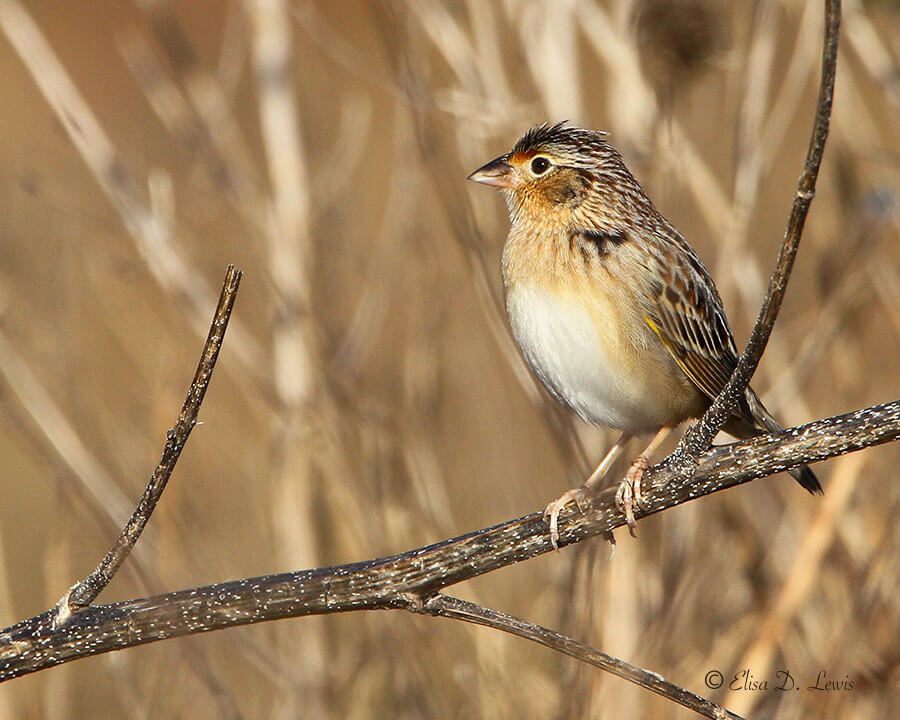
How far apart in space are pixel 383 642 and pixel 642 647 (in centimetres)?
107

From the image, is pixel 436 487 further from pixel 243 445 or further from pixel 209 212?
pixel 209 212

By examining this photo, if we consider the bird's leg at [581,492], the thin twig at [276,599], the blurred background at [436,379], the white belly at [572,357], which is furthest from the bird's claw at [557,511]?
the white belly at [572,357]

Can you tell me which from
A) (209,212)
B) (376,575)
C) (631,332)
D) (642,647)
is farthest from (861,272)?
(209,212)

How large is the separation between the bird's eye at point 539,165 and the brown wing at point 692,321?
51cm

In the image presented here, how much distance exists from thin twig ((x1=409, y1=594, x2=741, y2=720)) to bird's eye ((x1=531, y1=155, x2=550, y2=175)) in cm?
212

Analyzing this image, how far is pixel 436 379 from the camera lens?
459 centimetres

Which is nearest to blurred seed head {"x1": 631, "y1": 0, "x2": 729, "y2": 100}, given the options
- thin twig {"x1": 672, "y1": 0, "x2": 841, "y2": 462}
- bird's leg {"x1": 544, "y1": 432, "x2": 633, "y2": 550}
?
bird's leg {"x1": 544, "y1": 432, "x2": 633, "y2": 550}

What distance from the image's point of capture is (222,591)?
2.22 metres

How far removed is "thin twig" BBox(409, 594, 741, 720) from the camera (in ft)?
6.63

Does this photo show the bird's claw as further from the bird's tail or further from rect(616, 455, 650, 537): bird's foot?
the bird's tail

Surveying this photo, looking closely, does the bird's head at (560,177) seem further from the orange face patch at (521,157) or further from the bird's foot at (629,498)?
the bird's foot at (629,498)

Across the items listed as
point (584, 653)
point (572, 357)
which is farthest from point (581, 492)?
point (584, 653)

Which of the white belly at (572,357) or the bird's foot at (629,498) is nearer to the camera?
the bird's foot at (629,498)

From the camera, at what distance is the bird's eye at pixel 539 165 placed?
3.95 meters
